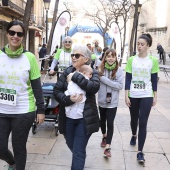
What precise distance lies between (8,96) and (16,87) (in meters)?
0.12

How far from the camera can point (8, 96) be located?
10.2ft

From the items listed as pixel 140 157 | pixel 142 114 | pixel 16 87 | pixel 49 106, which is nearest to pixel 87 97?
pixel 16 87

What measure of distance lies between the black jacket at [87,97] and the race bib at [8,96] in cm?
48

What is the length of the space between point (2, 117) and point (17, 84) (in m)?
0.38

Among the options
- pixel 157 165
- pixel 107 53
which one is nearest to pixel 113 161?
pixel 157 165

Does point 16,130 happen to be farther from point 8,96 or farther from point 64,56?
point 64,56

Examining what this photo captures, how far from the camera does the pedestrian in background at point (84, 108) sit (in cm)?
320

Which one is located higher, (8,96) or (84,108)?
(8,96)

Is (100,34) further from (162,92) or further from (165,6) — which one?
(162,92)

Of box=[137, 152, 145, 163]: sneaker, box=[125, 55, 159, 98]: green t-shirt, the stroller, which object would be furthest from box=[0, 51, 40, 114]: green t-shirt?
the stroller

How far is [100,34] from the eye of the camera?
36.8 metres

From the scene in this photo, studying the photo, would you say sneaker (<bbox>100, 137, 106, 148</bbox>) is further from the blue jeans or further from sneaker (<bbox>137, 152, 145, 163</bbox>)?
the blue jeans

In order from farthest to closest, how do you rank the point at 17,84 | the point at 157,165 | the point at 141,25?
the point at 141,25 → the point at 157,165 → the point at 17,84

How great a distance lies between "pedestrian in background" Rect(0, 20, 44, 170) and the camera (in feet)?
10.1
